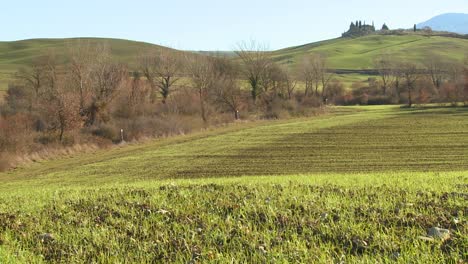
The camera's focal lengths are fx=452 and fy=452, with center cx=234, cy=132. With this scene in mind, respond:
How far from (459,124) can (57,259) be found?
50.5 m

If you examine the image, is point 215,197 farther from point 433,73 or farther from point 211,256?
point 433,73

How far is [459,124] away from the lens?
159 ft

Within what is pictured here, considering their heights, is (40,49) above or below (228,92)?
above

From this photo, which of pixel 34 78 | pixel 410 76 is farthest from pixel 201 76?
pixel 410 76

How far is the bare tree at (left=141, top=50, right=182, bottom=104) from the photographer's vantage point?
249ft

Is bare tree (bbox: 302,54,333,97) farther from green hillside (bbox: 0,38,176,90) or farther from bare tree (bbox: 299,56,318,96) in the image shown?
green hillside (bbox: 0,38,176,90)

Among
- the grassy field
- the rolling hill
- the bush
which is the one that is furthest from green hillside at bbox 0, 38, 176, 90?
the grassy field

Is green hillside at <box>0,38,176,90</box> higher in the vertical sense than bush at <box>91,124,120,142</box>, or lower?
higher

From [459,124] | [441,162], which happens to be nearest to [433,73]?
[459,124]

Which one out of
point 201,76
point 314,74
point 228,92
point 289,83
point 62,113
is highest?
point 314,74

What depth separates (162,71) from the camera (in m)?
78.1

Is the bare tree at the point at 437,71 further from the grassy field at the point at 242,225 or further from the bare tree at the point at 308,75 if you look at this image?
the grassy field at the point at 242,225

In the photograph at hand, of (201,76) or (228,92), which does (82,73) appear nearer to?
(201,76)

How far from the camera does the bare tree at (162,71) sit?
76.0 meters
